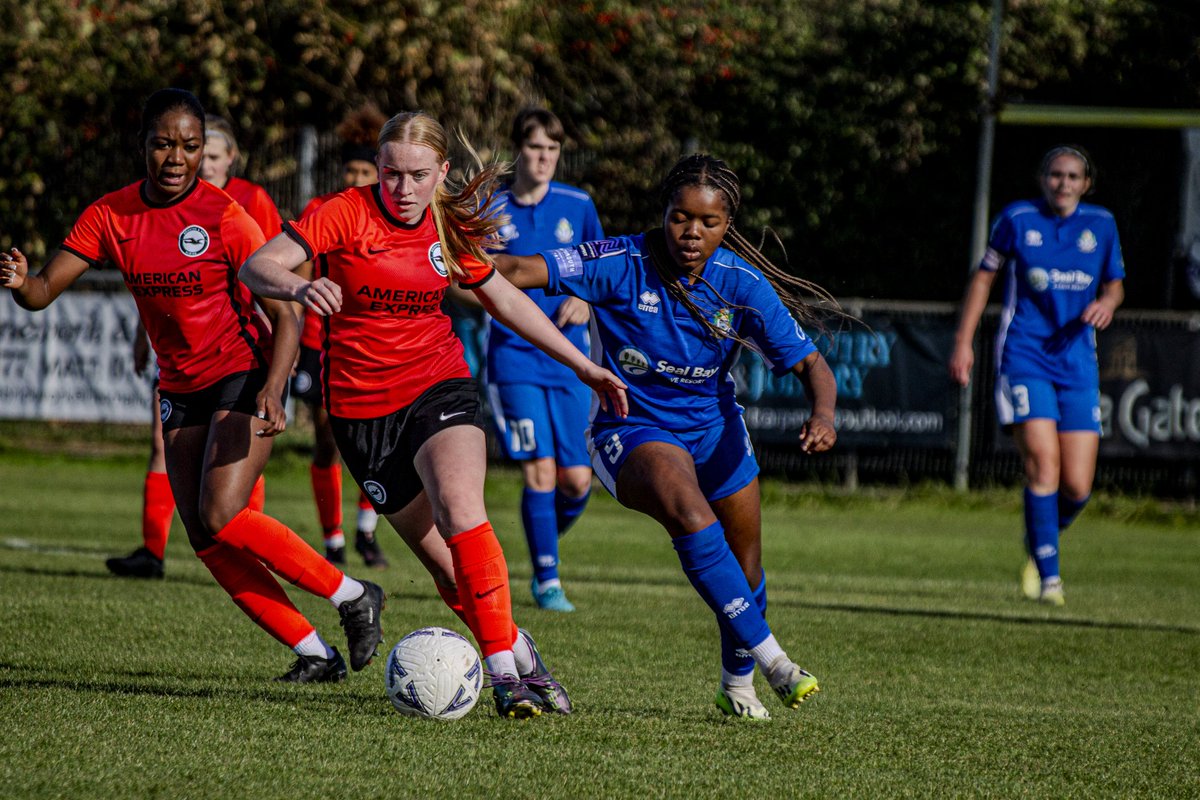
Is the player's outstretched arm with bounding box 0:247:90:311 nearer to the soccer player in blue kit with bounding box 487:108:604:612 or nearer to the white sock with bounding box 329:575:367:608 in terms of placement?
the white sock with bounding box 329:575:367:608

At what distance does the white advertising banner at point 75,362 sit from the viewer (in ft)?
52.2

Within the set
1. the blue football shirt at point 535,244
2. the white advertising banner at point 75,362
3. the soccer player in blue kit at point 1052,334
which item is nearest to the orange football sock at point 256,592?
the blue football shirt at point 535,244

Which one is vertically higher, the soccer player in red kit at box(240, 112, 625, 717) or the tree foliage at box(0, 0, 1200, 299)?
the tree foliage at box(0, 0, 1200, 299)

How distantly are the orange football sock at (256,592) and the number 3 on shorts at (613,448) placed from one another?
122 cm

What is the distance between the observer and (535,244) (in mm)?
8352

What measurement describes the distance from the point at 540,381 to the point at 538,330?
332 centimetres

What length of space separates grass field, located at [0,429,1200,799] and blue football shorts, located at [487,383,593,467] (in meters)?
0.77

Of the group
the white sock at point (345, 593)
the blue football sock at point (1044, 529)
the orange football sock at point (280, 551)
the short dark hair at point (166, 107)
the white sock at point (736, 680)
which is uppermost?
the short dark hair at point (166, 107)

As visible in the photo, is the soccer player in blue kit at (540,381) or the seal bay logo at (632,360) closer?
the seal bay logo at (632,360)

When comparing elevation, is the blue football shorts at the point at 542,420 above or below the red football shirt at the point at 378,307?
below

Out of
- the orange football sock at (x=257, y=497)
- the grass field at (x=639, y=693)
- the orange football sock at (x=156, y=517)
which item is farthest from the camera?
the orange football sock at (x=156, y=517)

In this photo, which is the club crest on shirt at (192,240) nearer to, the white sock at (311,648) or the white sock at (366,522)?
the white sock at (311,648)

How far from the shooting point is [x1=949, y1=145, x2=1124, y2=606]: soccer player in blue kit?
8.79 metres

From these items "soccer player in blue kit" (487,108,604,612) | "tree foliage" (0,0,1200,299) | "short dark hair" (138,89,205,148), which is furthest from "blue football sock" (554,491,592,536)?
"tree foliage" (0,0,1200,299)
